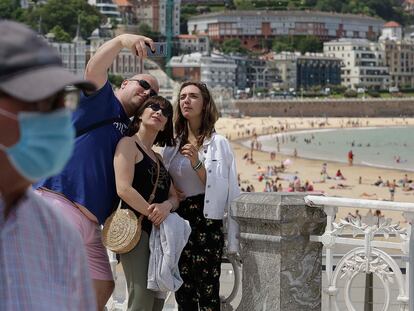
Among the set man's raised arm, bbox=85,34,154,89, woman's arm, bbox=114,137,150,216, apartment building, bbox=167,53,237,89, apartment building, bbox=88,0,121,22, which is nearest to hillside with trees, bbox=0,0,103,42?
apartment building, bbox=88,0,121,22

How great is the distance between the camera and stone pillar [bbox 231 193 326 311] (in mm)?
4078

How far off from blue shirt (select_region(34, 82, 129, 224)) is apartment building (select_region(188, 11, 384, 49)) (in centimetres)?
14064

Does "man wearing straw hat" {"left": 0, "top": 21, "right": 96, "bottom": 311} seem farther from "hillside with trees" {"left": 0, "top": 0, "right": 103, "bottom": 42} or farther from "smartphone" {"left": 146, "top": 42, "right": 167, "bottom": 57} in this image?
"hillside with trees" {"left": 0, "top": 0, "right": 103, "bottom": 42}

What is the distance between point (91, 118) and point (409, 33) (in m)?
166

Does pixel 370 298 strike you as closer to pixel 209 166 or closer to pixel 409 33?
pixel 209 166

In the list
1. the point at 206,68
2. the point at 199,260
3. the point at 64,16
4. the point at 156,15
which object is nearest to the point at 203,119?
the point at 199,260

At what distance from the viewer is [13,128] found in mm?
1472

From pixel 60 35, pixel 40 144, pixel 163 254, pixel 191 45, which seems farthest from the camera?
pixel 191 45

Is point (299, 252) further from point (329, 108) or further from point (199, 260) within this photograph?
point (329, 108)

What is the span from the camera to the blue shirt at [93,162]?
3.25 metres

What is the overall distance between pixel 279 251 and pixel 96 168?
3.60 feet

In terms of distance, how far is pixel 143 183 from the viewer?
3.63 metres

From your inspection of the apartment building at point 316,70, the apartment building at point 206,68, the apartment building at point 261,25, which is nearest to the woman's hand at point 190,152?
the apartment building at point 206,68

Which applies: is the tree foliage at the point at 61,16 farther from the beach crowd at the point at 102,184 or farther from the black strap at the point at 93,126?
the black strap at the point at 93,126
